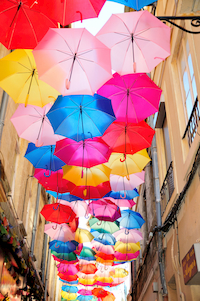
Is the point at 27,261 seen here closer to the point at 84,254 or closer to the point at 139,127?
the point at 84,254

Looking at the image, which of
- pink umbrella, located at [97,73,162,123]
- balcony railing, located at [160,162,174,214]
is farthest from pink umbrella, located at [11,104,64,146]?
balcony railing, located at [160,162,174,214]

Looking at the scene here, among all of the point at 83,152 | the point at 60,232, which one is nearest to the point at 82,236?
the point at 60,232

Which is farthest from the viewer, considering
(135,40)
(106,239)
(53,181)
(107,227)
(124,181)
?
(106,239)

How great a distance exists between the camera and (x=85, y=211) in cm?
990

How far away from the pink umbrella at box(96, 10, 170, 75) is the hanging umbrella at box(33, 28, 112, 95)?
350 mm

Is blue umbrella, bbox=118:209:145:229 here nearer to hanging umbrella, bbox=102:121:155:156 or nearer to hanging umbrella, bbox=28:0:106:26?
hanging umbrella, bbox=102:121:155:156

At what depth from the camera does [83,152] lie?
7168 millimetres

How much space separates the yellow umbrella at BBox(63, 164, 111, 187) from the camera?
7859 mm

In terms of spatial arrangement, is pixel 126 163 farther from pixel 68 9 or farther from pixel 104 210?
pixel 68 9

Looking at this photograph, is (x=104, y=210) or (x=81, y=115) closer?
(x=81, y=115)

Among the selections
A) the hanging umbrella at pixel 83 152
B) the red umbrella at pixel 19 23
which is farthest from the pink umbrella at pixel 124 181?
the red umbrella at pixel 19 23

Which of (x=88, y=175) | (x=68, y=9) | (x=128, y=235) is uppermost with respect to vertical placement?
(x=68, y=9)

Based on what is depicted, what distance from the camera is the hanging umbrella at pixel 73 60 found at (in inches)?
197

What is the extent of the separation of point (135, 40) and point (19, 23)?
189 cm
